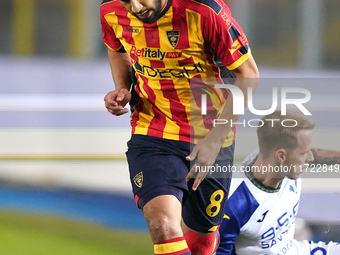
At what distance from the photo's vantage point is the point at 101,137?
3488 millimetres

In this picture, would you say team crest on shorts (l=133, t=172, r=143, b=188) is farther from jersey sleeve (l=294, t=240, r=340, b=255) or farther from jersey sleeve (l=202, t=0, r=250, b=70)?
jersey sleeve (l=294, t=240, r=340, b=255)

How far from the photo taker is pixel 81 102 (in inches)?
141

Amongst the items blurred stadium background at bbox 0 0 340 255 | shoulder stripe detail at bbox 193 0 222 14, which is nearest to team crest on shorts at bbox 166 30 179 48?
shoulder stripe detail at bbox 193 0 222 14

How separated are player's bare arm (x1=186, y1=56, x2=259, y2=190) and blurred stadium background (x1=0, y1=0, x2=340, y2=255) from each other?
154 centimetres

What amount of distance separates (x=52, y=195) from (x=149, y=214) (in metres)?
1.98

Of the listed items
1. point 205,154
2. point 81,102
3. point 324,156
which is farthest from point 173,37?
point 81,102

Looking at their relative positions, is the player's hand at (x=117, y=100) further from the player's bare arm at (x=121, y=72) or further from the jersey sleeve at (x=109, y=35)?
the jersey sleeve at (x=109, y=35)

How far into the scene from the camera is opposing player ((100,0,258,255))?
5.01ft

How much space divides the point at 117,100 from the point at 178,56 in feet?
0.91

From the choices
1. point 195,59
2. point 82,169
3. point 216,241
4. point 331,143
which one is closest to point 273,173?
point 216,241

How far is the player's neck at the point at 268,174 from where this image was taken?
2014mm

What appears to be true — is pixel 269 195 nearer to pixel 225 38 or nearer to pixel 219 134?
pixel 219 134

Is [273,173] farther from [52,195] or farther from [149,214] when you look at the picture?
[52,195]

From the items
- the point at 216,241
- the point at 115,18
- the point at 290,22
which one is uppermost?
the point at 290,22
